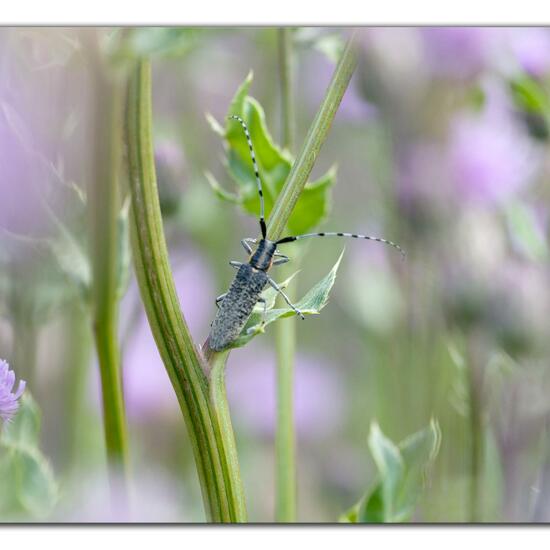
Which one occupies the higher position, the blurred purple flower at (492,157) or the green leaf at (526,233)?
the blurred purple flower at (492,157)

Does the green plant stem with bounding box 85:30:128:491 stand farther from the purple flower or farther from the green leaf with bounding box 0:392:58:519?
the green leaf with bounding box 0:392:58:519

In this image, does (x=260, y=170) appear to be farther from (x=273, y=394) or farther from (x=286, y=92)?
(x=273, y=394)

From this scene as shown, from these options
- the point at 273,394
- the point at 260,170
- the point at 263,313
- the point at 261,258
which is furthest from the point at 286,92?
the point at 273,394

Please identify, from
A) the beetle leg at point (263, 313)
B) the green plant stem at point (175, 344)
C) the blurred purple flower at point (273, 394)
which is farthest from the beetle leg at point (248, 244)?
the blurred purple flower at point (273, 394)

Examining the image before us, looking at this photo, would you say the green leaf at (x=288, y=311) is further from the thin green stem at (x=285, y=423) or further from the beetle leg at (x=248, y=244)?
the thin green stem at (x=285, y=423)

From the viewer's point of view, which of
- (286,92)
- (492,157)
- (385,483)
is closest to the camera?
(385,483)

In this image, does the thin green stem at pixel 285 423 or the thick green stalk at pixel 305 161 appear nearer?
the thick green stalk at pixel 305 161
